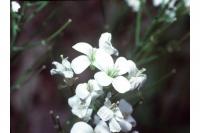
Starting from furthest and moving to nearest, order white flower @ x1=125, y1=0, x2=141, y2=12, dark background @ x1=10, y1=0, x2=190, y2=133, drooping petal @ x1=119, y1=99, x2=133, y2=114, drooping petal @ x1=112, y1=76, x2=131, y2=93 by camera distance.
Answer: dark background @ x1=10, y1=0, x2=190, y2=133
white flower @ x1=125, y1=0, x2=141, y2=12
drooping petal @ x1=119, y1=99, x2=133, y2=114
drooping petal @ x1=112, y1=76, x2=131, y2=93

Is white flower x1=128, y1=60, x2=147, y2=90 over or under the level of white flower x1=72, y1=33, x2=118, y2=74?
under

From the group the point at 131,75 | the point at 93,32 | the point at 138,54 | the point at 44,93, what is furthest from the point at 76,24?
the point at 131,75

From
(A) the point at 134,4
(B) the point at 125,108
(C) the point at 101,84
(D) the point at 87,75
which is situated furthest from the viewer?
(D) the point at 87,75

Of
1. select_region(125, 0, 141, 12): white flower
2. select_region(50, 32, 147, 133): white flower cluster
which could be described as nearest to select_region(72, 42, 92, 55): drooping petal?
select_region(50, 32, 147, 133): white flower cluster

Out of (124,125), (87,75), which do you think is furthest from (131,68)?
(87,75)

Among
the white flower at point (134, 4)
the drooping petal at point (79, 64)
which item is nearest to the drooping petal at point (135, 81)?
the drooping petal at point (79, 64)

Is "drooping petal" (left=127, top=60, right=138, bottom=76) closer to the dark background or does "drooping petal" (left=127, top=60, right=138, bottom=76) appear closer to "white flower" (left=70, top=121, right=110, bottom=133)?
"white flower" (left=70, top=121, right=110, bottom=133)

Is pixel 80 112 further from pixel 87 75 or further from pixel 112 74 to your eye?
pixel 87 75
